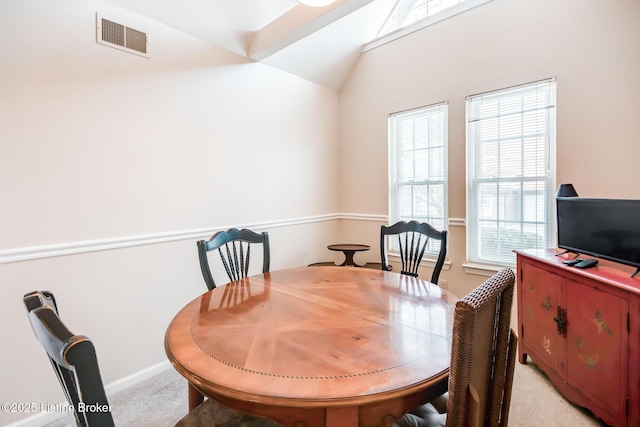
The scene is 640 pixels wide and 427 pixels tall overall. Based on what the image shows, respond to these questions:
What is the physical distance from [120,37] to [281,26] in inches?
46.3

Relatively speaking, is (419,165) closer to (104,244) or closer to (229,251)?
(229,251)

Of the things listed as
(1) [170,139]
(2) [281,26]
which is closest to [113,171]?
(1) [170,139]

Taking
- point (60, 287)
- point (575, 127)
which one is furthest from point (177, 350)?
point (575, 127)

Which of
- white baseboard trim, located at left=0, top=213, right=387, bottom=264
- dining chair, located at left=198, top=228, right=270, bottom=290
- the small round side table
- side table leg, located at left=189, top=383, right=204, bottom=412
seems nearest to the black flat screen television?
the small round side table

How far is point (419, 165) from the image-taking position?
3.28m

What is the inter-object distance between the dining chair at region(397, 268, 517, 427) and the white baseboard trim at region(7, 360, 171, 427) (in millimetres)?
2247

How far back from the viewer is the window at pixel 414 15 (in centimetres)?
287

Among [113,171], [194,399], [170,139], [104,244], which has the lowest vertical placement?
[194,399]

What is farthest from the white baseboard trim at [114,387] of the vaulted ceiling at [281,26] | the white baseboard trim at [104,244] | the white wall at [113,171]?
the vaulted ceiling at [281,26]

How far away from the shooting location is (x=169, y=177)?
2.35 meters

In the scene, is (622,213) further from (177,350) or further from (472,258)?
(177,350)

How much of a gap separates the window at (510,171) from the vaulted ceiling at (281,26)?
1451 mm

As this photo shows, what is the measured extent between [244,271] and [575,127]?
2.71m

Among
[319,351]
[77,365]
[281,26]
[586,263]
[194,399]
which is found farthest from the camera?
[281,26]
